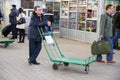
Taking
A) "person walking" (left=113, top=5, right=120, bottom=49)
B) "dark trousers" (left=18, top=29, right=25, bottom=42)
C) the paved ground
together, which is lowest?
the paved ground

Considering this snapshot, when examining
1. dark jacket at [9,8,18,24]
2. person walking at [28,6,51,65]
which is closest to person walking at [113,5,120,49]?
person walking at [28,6,51,65]

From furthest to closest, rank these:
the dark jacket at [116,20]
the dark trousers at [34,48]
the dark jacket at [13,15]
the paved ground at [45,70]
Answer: the dark jacket at [13,15]
the dark jacket at [116,20]
the dark trousers at [34,48]
the paved ground at [45,70]

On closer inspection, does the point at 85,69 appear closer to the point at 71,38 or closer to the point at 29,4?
the point at 71,38

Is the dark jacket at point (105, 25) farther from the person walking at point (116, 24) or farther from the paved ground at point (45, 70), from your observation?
the person walking at point (116, 24)

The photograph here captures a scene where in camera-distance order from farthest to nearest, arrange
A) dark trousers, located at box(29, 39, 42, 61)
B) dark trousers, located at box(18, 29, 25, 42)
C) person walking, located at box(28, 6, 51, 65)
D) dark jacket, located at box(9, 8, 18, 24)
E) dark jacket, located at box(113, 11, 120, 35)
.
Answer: dark jacket, located at box(9, 8, 18, 24) → dark trousers, located at box(18, 29, 25, 42) → dark jacket, located at box(113, 11, 120, 35) → dark trousers, located at box(29, 39, 42, 61) → person walking, located at box(28, 6, 51, 65)

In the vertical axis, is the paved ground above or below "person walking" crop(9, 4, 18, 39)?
below

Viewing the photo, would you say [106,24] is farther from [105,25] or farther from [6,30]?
[6,30]

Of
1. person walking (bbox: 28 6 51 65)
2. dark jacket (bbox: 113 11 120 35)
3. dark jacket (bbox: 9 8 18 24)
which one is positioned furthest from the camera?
dark jacket (bbox: 9 8 18 24)

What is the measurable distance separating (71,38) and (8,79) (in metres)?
9.10

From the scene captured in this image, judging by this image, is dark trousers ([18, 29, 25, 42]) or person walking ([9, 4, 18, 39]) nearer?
dark trousers ([18, 29, 25, 42])

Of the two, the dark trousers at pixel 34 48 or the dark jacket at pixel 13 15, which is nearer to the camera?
the dark trousers at pixel 34 48

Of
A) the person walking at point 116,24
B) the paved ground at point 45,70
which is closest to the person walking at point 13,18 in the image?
the paved ground at point 45,70

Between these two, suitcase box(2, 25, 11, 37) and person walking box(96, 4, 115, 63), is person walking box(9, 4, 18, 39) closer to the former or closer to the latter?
suitcase box(2, 25, 11, 37)

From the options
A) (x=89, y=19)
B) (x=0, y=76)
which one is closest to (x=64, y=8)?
(x=89, y=19)
